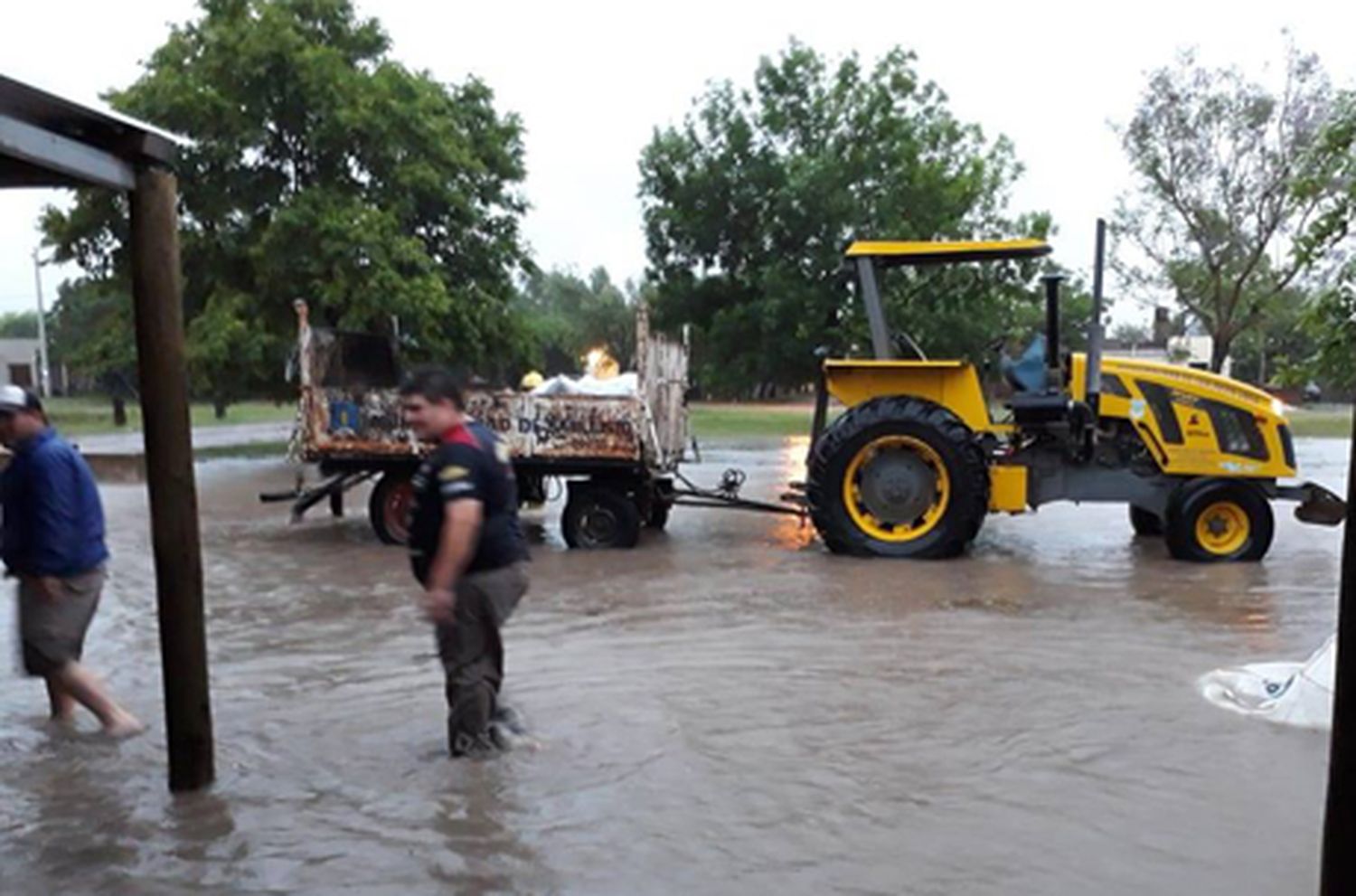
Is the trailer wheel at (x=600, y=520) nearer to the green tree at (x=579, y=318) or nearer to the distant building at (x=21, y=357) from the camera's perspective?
the green tree at (x=579, y=318)

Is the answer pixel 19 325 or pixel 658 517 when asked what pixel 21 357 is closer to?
pixel 19 325

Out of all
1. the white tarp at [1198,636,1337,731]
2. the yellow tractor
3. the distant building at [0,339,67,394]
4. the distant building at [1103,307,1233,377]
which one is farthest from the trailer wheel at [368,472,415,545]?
the distant building at [0,339,67,394]

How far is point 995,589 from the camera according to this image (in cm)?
903

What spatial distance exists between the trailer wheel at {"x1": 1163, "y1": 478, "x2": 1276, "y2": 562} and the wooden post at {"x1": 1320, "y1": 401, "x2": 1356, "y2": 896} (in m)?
8.29

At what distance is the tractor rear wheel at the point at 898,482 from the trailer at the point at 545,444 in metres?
0.79

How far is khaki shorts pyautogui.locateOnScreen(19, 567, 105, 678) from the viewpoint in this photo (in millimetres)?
5230

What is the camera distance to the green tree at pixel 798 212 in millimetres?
22094

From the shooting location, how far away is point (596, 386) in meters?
11.4

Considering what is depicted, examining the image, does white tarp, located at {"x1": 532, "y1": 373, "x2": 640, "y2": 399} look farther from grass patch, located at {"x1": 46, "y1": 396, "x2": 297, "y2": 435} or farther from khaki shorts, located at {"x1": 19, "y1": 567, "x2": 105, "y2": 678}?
grass patch, located at {"x1": 46, "y1": 396, "x2": 297, "y2": 435}

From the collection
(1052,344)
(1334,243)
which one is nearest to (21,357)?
(1052,344)

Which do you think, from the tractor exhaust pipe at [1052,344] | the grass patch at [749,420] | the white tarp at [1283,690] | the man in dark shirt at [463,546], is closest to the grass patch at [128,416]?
the grass patch at [749,420]

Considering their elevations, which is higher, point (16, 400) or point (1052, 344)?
point (1052, 344)

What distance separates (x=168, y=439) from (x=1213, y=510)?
8.45 m

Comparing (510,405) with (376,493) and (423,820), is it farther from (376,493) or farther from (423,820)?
(423,820)
